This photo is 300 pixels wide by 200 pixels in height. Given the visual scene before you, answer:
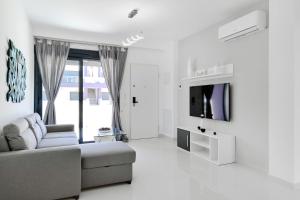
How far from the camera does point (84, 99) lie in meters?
5.10

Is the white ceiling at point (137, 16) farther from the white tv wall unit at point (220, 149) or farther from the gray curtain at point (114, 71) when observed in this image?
the white tv wall unit at point (220, 149)

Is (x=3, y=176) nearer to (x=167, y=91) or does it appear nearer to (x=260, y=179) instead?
(x=260, y=179)

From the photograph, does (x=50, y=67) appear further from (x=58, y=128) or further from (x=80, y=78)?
(x=58, y=128)

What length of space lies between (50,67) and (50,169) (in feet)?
10.3

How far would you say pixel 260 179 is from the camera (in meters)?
2.81

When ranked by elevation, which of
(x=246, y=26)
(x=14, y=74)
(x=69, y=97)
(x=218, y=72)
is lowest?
(x=69, y=97)

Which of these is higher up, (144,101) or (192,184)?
(144,101)

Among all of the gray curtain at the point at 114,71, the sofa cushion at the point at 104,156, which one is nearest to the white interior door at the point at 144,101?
the gray curtain at the point at 114,71

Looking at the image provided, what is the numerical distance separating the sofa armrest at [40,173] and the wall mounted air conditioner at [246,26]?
9.62 ft

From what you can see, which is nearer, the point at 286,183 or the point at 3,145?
the point at 3,145

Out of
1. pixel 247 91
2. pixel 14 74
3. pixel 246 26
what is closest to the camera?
pixel 14 74

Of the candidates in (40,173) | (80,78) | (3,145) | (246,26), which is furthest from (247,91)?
(80,78)

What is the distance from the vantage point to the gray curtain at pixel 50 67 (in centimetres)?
457

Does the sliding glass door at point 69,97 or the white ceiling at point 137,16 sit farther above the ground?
the white ceiling at point 137,16
